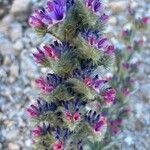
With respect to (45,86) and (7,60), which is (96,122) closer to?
(45,86)

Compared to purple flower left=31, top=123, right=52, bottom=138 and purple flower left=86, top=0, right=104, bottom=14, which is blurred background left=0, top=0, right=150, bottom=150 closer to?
purple flower left=31, top=123, right=52, bottom=138

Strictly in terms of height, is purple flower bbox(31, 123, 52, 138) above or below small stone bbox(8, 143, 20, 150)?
below

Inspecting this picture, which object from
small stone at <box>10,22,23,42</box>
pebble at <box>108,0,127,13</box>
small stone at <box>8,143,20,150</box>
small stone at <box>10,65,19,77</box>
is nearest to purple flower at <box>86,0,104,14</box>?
small stone at <box>8,143,20,150</box>

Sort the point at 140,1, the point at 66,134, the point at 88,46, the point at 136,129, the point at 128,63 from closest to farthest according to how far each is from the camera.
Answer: the point at 88,46 < the point at 66,134 < the point at 128,63 < the point at 136,129 < the point at 140,1

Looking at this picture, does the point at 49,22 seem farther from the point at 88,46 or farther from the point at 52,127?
the point at 52,127

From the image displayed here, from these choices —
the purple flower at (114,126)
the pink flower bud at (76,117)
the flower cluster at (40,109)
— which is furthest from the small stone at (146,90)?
the pink flower bud at (76,117)

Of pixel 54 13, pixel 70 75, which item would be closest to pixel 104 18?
pixel 54 13

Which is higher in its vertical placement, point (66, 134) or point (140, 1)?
point (140, 1)

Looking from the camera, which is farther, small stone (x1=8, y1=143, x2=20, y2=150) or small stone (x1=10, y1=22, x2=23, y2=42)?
small stone (x1=10, y1=22, x2=23, y2=42)

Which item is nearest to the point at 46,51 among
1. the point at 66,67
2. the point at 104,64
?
the point at 66,67
